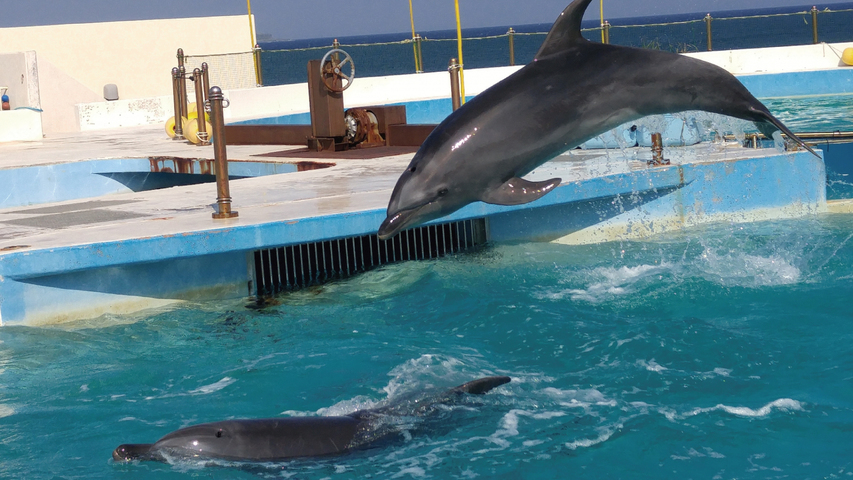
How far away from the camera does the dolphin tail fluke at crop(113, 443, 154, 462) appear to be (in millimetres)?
4070

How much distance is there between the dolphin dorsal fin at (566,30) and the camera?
4328mm

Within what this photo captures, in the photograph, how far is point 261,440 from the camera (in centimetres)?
392

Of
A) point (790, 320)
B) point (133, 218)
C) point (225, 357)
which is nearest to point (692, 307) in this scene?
point (790, 320)

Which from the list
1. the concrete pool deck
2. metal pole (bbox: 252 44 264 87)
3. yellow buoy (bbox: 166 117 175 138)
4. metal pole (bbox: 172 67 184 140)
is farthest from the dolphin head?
metal pole (bbox: 252 44 264 87)

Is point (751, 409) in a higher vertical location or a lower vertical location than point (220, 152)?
lower

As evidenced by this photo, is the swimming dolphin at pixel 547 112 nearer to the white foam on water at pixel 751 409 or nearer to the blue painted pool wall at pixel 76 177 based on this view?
the white foam on water at pixel 751 409

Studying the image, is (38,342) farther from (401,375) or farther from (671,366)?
(671,366)

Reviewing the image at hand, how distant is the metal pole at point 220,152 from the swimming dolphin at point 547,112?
2.72 m

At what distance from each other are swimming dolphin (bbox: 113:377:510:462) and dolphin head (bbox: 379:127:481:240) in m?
0.88

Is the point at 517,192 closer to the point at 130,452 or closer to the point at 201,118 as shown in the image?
the point at 130,452

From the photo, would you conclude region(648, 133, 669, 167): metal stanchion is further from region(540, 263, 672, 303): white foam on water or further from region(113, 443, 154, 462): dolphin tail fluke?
region(113, 443, 154, 462): dolphin tail fluke

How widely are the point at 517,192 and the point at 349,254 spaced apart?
148 inches

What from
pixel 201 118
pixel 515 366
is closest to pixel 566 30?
pixel 515 366

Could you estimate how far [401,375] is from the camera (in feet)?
17.6
